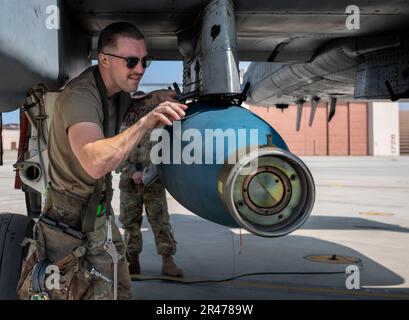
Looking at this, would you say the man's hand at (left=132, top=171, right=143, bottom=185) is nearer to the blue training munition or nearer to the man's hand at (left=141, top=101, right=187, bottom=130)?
the blue training munition

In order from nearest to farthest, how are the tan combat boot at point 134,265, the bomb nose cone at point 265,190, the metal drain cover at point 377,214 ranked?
→ the bomb nose cone at point 265,190
the tan combat boot at point 134,265
the metal drain cover at point 377,214

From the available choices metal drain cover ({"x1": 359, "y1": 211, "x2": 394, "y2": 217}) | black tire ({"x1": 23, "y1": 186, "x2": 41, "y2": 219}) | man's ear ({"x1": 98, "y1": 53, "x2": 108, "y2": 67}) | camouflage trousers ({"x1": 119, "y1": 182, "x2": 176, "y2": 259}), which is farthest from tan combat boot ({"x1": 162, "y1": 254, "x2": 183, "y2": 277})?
metal drain cover ({"x1": 359, "y1": 211, "x2": 394, "y2": 217})

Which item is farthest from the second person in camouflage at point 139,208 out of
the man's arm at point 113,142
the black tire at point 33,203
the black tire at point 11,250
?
the man's arm at point 113,142

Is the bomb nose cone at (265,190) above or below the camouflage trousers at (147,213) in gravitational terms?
above

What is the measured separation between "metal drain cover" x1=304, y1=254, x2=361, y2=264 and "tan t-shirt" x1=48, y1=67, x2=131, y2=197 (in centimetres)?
412

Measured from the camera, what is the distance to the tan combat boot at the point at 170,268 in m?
5.42

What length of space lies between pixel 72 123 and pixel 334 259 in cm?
476

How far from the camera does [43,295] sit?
2.67 m

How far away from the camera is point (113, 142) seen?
2211mm

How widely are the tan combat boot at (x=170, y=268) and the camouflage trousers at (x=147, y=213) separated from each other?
18 cm

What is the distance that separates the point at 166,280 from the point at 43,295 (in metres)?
2.70

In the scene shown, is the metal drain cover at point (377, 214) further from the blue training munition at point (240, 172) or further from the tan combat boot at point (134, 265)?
the blue training munition at point (240, 172)

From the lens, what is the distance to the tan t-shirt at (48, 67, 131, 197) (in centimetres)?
240

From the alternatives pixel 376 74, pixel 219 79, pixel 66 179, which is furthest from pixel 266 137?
pixel 376 74
